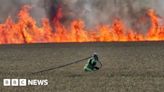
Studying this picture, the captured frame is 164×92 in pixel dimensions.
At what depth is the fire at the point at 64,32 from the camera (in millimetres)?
138375

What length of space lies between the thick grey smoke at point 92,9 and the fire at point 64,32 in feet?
5.77

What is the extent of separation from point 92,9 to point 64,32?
11988mm

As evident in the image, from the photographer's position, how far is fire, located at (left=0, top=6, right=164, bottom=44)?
138375 millimetres

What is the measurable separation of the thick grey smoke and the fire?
1760 mm

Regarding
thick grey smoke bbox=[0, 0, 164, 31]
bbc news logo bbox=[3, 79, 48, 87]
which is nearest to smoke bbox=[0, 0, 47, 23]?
thick grey smoke bbox=[0, 0, 164, 31]

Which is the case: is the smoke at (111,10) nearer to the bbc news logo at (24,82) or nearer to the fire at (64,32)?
the fire at (64,32)

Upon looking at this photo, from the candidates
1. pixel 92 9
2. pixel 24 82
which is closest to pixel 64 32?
pixel 92 9

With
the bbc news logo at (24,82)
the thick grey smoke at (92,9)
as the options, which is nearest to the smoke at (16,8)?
the thick grey smoke at (92,9)

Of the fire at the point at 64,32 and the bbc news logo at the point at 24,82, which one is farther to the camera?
the fire at the point at 64,32

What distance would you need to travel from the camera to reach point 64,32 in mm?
139625

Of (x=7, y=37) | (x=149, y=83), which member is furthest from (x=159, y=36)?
(x=149, y=83)

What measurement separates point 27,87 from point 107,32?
116 metres

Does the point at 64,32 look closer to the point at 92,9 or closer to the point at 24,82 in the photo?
the point at 92,9

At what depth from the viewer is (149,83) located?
1411 inches
